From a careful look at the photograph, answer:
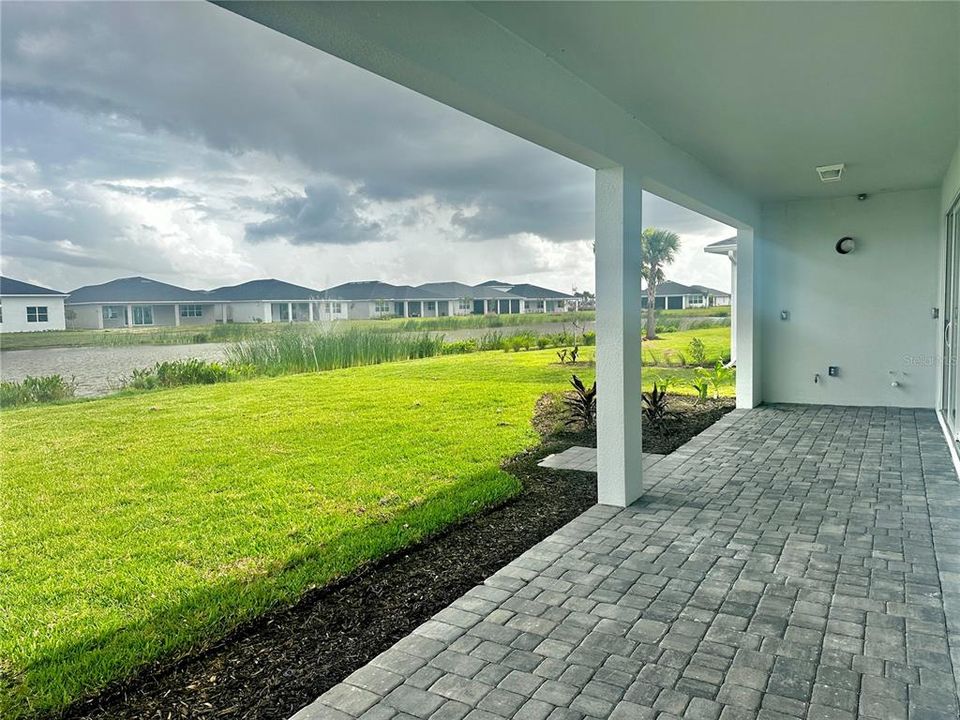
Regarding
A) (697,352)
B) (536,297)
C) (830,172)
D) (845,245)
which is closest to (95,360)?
(536,297)

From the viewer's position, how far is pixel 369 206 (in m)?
5.81

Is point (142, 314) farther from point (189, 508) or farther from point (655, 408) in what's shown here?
point (655, 408)

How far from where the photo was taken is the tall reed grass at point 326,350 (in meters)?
4.55

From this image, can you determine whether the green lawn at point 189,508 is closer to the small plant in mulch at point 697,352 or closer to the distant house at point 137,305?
the distant house at point 137,305

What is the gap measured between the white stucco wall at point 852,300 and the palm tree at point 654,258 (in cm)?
158

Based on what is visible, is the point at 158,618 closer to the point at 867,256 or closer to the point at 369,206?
the point at 369,206

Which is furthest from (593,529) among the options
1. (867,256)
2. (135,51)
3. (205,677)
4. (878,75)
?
(867,256)

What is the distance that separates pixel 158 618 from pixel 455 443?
12.9 ft

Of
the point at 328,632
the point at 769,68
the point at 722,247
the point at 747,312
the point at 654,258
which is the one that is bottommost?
the point at 328,632

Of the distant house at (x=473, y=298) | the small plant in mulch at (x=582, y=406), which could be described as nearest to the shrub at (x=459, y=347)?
the distant house at (x=473, y=298)

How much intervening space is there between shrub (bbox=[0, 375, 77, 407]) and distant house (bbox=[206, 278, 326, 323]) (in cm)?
113

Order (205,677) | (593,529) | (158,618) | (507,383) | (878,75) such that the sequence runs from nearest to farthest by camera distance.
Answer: (205,677) < (158,618) < (878,75) < (593,529) < (507,383)

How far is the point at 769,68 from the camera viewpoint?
3457 millimetres

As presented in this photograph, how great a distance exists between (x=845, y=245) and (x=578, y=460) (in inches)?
195
